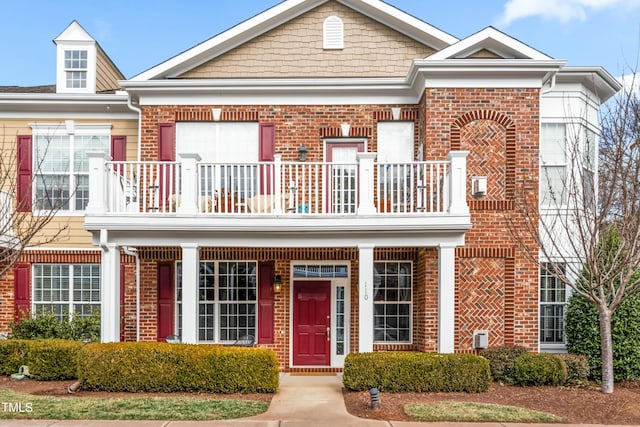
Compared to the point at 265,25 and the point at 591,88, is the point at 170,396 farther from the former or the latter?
the point at 591,88

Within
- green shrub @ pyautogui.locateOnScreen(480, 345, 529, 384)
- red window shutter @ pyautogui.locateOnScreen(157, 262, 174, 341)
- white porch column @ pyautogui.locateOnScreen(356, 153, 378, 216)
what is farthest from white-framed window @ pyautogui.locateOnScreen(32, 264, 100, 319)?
green shrub @ pyautogui.locateOnScreen(480, 345, 529, 384)

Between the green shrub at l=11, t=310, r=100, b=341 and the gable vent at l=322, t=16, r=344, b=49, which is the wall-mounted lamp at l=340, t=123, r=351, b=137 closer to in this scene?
the gable vent at l=322, t=16, r=344, b=49

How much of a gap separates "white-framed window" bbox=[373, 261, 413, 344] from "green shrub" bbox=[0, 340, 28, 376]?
23.6ft

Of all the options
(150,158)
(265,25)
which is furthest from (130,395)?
(265,25)

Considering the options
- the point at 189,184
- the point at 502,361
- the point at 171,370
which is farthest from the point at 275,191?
the point at 502,361

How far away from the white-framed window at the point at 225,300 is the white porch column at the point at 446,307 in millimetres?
4340

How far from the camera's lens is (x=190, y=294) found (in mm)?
10430

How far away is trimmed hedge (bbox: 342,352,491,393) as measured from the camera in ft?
32.5

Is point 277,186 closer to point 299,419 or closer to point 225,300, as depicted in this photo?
point 225,300

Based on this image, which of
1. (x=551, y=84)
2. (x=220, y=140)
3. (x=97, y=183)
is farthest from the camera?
(x=220, y=140)

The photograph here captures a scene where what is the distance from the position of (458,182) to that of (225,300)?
5864mm

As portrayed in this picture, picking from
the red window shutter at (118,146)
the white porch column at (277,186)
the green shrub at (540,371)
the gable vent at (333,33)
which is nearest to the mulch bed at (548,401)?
the green shrub at (540,371)

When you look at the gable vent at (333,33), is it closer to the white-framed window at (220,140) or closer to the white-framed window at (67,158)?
the white-framed window at (220,140)

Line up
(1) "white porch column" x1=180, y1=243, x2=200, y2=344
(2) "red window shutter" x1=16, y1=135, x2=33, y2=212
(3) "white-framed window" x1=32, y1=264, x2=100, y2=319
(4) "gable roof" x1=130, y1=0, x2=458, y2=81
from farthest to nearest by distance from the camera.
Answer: (2) "red window shutter" x1=16, y1=135, x2=33, y2=212 < (3) "white-framed window" x1=32, y1=264, x2=100, y2=319 < (4) "gable roof" x1=130, y1=0, x2=458, y2=81 < (1) "white porch column" x1=180, y1=243, x2=200, y2=344
